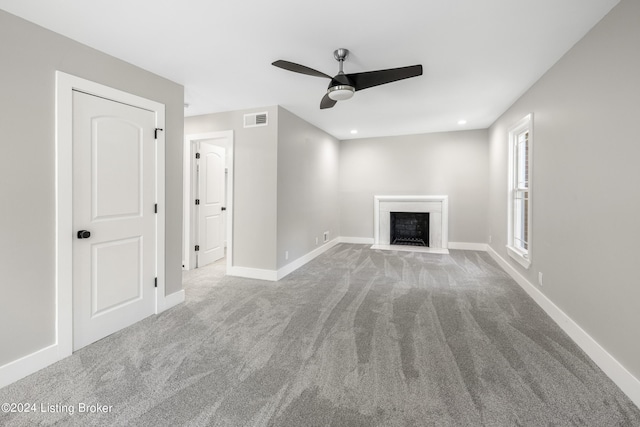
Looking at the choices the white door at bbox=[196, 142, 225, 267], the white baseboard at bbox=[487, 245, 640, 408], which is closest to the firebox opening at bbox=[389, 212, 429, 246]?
the white baseboard at bbox=[487, 245, 640, 408]

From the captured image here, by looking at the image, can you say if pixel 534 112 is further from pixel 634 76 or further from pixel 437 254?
pixel 437 254

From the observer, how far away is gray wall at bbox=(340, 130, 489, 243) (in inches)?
238

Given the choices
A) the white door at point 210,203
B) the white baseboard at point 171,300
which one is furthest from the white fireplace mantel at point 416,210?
the white baseboard at point 171,300

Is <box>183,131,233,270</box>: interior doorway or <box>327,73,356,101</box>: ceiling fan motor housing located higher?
<box>327,73,356,101</box>: ceiling fan motor housing

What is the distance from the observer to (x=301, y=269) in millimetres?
4746

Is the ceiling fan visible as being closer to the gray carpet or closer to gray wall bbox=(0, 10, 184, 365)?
gray wall bbox=(0, 10, 184, 365)

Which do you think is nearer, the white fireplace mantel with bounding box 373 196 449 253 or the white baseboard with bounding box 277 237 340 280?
the white baseboard with bounding box 277 237 340 280

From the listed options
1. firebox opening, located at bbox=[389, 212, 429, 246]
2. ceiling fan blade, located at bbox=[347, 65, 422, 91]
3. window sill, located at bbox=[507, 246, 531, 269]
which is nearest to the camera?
ceiling fan blade, located at bbox=[347, 65, 422, 91]

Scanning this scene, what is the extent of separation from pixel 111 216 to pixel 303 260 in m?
3.02

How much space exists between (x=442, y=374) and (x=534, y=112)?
126 inches

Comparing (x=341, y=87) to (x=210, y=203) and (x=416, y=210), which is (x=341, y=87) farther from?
(x=416, y=210)

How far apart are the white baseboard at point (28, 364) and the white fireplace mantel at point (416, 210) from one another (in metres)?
5.45

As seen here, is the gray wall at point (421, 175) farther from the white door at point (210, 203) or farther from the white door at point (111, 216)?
the white door at point (111, 216)

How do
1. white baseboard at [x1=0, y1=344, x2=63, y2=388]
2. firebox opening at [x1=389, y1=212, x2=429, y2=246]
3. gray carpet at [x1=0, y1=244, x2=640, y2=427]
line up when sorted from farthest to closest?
firebox opening at [x1=389, y1=212, x2=429, y2=246], white baseboard at [x1=0, y1=344, x2=63, y2=388], gray carpet at [x1=0, y1=244, x2=640, y2=427]
